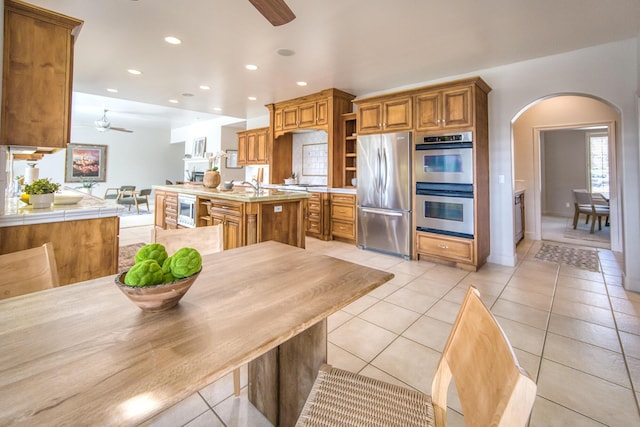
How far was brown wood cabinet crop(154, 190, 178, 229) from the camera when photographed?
482 cm

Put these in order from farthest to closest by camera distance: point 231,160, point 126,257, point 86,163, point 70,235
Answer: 1. point 86,163
2. point 231,160
3. point 126,257
4. point 70,235

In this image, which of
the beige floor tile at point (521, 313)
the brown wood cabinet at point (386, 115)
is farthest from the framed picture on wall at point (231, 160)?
the beige floor tile at point (521, 313)

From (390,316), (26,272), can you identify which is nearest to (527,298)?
(390,316)

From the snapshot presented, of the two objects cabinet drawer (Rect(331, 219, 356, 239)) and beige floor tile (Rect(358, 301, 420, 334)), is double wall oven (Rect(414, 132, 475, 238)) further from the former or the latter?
beige floor tile (Rect(358, 301, 420, 334))

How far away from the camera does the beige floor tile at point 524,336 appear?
6.67 feet

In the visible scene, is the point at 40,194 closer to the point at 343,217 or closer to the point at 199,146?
the point at 343,217

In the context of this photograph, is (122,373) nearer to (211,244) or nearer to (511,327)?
(211,244)

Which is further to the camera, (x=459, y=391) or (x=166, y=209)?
(x=166, y=209)

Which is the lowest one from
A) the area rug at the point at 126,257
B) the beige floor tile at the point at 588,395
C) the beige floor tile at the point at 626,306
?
the beige floor tile at the point at 588,395

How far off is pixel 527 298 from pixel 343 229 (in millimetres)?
2832

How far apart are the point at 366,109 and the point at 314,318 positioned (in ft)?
13.8

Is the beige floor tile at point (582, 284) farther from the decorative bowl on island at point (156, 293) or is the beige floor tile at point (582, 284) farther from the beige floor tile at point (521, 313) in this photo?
the decorative bowl on island at point (156, 293)

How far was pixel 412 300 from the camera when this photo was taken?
110 inches

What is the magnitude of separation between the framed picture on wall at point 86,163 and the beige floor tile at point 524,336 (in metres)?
12.6
